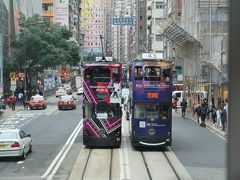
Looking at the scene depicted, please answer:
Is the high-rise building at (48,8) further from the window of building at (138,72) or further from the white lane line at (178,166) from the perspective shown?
the white lane line at (178,166)

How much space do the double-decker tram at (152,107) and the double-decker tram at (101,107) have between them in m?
0.99

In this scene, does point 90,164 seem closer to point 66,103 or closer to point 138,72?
point 138,72

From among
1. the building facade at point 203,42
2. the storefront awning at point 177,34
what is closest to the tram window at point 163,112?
the building facade at point 203,42

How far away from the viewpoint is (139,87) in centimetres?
2298

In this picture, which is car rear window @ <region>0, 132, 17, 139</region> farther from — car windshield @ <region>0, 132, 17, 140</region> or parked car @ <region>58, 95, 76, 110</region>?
parked car @ <region>58, 95, 76, 110</region>

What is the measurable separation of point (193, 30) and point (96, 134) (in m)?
24.6

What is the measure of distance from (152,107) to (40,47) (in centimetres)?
4119

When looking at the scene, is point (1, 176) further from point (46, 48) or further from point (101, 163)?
point (46, 48)

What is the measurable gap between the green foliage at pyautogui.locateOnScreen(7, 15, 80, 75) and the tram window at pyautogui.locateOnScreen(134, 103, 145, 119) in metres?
39.4

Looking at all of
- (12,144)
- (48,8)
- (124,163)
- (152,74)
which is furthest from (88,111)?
(48,8)

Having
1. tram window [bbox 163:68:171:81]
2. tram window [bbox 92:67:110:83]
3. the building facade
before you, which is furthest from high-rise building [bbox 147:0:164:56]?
tram window [bbox 163:68:171:81]

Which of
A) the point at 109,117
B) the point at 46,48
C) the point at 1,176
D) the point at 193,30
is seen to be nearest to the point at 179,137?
the point at 109,117

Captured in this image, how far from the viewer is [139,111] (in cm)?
2325

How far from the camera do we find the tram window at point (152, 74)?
75.4 feet
